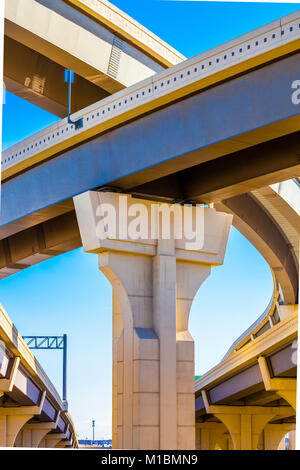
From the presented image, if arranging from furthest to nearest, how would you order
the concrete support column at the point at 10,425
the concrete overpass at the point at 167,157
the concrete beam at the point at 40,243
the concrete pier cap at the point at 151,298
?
the concrete support column at the point at 10,425 → the concrete beam at the point at 40,243 → the concrete pier cap at the point at 151,298 → the concrete overpass at the point at 167,157

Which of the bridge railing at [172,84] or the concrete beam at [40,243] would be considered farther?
the concrete beam at [40,243]

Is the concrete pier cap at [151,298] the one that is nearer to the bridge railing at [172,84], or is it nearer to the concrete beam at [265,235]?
the bridge railing at [172,84]

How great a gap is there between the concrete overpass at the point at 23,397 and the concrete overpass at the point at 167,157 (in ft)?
27.5

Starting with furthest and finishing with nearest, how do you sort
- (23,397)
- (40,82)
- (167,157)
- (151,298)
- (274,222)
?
(23,397) < (274,222) < (40,82) < (151,298) < (167,157)

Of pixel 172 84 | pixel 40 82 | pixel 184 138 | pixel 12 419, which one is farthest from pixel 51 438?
pixel 172 84

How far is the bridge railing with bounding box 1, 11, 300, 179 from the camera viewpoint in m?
13.4

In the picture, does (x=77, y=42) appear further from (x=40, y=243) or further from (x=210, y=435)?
(x=210, y=435)

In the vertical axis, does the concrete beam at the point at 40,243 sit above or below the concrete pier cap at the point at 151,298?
above

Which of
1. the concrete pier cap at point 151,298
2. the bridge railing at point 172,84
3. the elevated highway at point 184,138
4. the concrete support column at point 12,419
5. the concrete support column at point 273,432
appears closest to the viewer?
the bridge railing at point 172,84

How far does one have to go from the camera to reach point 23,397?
117 ft

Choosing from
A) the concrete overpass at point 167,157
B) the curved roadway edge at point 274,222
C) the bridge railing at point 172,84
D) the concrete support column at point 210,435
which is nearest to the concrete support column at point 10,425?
the curved roadway edge at point 274,222

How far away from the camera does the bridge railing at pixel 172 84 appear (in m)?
13.4

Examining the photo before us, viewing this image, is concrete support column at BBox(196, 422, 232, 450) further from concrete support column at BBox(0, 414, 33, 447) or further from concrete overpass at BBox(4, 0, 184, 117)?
concrete overpass at BBox(4, 0, 184, 117)

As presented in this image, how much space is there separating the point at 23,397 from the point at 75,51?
1879 centimetres
